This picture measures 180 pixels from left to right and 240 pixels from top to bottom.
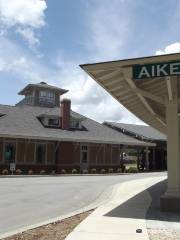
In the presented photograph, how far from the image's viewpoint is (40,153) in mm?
36938

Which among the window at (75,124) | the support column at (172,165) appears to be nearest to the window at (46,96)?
the window at (75,124)

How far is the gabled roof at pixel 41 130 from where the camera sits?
1380 inches

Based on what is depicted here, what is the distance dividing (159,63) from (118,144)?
3240cm

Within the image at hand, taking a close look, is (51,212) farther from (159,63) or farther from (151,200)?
(159,63)

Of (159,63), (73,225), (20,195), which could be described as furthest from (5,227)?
Answer: (20,195)

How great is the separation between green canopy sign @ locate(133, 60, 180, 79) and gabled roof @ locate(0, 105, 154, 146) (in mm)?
24012

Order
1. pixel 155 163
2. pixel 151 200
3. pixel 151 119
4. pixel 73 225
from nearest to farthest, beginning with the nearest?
pixel 73 225, pixel 151 200, pixel 151 119, pixel 155 163

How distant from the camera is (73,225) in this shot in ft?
30.1

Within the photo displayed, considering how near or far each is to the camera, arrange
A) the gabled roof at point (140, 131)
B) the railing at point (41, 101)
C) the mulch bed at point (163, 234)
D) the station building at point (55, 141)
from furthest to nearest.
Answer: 1. the gabled roof at point (140, 131)
2. the railing at point (41, 101)
3. the station building at point (55, 141)
4. the mulch bed at point (163, 234)

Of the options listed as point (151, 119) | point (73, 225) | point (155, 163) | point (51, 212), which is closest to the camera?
point (73, 225)

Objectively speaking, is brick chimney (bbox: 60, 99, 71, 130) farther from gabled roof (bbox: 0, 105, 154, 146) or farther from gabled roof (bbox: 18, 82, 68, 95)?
gabled roof (bbox: 18, 82, 68, 95)

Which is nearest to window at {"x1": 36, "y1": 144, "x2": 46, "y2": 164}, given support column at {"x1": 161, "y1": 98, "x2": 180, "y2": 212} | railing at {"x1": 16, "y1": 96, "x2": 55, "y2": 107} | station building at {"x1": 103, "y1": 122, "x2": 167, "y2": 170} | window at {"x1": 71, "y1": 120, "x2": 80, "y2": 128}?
window at {"x1": 71, "y1": 120, "x2": 80, "y2": 128}

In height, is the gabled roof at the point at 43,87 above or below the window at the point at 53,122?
Answer: above

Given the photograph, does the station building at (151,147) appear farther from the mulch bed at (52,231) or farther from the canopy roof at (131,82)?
the mulch bed at (52,231)
